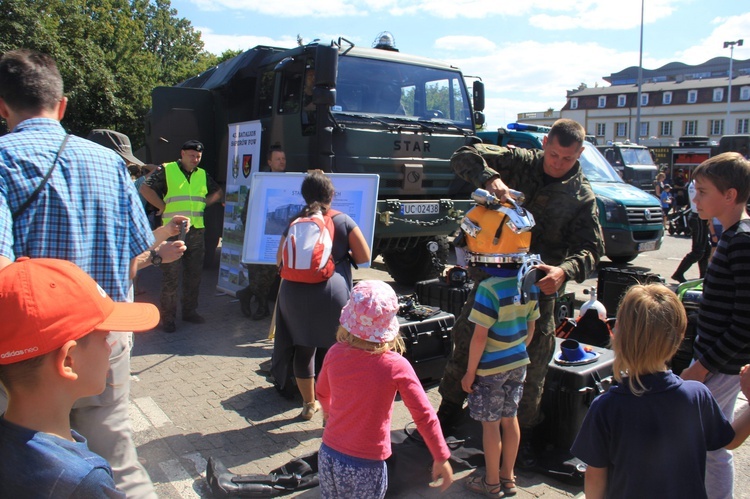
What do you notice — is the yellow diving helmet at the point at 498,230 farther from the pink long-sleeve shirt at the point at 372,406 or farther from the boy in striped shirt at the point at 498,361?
the pink long-sleeve shirt at the point at 372,406

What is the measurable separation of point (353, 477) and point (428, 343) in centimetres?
242

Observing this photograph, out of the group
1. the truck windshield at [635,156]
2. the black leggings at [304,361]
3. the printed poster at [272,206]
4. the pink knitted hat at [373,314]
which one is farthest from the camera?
the truck windshield at [635,156]

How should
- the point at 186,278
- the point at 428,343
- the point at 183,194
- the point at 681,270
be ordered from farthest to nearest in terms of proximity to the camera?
the point at 681,270 → the point at 186,278 → the point at 183,194 → the point at 428,343

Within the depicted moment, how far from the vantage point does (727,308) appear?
103 inches

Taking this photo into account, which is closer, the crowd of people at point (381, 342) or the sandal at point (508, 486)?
the crowd of people at point (381, 342)

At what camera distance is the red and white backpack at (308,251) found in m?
3.91

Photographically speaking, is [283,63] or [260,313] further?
[283,63]

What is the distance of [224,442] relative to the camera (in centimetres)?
401

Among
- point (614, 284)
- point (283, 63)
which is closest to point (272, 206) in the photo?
point (283, 63)

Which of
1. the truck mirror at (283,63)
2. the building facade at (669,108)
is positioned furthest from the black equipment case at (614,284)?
the building facade at (669,108)

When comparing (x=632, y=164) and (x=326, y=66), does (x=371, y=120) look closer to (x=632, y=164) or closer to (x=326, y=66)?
(x=326, y=66)

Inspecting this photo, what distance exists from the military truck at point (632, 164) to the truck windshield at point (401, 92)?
13.8 metres

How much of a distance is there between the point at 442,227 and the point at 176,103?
4.50 metres

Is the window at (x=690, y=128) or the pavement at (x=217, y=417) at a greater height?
the window at (x=690, y=128)
